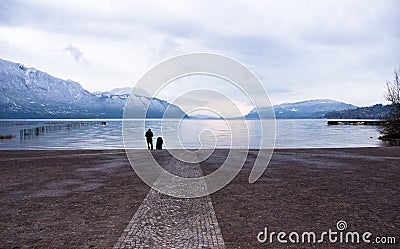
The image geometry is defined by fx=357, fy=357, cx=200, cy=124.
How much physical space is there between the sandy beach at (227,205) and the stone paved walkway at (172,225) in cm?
21

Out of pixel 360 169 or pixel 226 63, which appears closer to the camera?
pixel 226 63

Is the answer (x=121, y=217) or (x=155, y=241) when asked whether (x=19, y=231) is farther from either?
(x=155, y=241)

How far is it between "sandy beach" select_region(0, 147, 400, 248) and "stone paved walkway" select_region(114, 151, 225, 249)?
21cm

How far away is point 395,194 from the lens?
10680mm

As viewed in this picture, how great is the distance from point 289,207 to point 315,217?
3.25 ft

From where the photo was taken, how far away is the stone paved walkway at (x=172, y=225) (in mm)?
6480

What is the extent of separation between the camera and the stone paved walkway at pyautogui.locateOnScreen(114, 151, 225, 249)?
21.3 feet

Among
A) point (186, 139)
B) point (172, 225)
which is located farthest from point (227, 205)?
point (186, 139)

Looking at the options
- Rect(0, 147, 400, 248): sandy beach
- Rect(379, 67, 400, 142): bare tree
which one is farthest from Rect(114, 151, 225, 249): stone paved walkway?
Rect(379, 67, 400, 142): bare tree

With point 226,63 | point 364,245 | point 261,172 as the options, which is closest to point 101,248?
point 364,245

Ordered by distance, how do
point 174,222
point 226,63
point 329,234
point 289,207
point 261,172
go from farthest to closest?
point 261,172 → point 226,63 → point 289,207 → point 174,222 → point 329,234

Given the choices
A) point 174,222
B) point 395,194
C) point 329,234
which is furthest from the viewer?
point 395,194

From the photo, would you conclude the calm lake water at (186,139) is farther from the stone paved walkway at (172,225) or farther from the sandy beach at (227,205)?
the stone paved walkway at (172,225)

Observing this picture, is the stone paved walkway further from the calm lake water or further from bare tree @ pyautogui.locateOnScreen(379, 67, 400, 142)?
bare tree @ pyautogui.locateOnScreen(379, 67, 400, 142)
